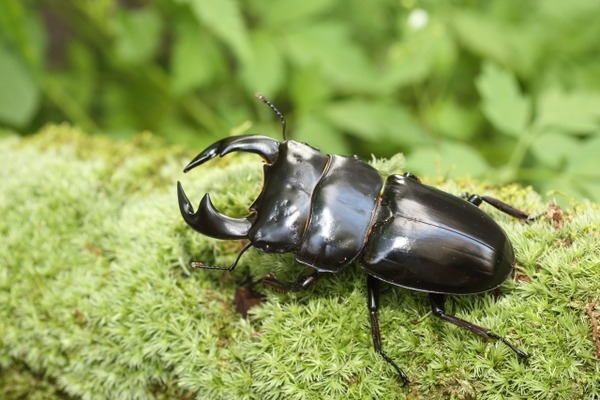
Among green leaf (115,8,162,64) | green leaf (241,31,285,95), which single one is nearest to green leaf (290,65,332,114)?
green leaf (241,31,285,95)

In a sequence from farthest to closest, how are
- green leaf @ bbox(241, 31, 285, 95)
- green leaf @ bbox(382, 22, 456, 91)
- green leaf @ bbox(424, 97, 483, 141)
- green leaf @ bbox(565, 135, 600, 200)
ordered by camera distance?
green leaf @ bbox(424, 97, 483, 141)
green leaf @ bbox(382, 22, 456, 91)
green leaf @ bbox(241, 31, 285, 95)
green leaf @ bbox(565, 135, 600, 200)

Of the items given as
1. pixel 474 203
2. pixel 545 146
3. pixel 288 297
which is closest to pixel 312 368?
pixel 288 297

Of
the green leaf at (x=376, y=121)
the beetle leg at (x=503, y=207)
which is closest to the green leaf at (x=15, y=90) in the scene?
the green leaf at (x=376, y=121)

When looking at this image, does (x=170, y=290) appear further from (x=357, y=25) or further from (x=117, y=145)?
(x=357, y=25)

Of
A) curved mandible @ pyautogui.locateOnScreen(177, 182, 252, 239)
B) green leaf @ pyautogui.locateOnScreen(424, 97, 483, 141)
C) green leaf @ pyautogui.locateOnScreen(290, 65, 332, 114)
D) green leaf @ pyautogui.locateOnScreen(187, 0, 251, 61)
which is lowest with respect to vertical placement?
green leaf @ pyautogui.locateOnScreen(424, 97, 483, 141)

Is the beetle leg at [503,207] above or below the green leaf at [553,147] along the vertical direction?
above

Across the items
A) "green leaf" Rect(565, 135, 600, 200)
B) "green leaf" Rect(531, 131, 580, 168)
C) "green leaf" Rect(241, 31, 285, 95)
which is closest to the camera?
"green leaf" Rect(565, 135, 600, 200)

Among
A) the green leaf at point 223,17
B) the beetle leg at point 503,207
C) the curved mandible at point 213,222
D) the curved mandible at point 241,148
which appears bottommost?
the beetle leg at point 503,207

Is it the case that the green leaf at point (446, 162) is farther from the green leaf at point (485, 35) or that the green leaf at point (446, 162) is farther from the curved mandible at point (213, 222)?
the green leaf at point (485, 35)

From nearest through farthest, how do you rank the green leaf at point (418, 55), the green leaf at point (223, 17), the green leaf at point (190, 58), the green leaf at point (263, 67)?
the green leaf at point (223, 17) < the green leaf at point (263, 67) < the green leaf at point (190, 58) < the green leaf at point (418, 55)

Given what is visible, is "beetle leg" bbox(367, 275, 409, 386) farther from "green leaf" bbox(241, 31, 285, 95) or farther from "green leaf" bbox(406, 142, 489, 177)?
"green leaf" bbox(241, 31, 285, 95)
